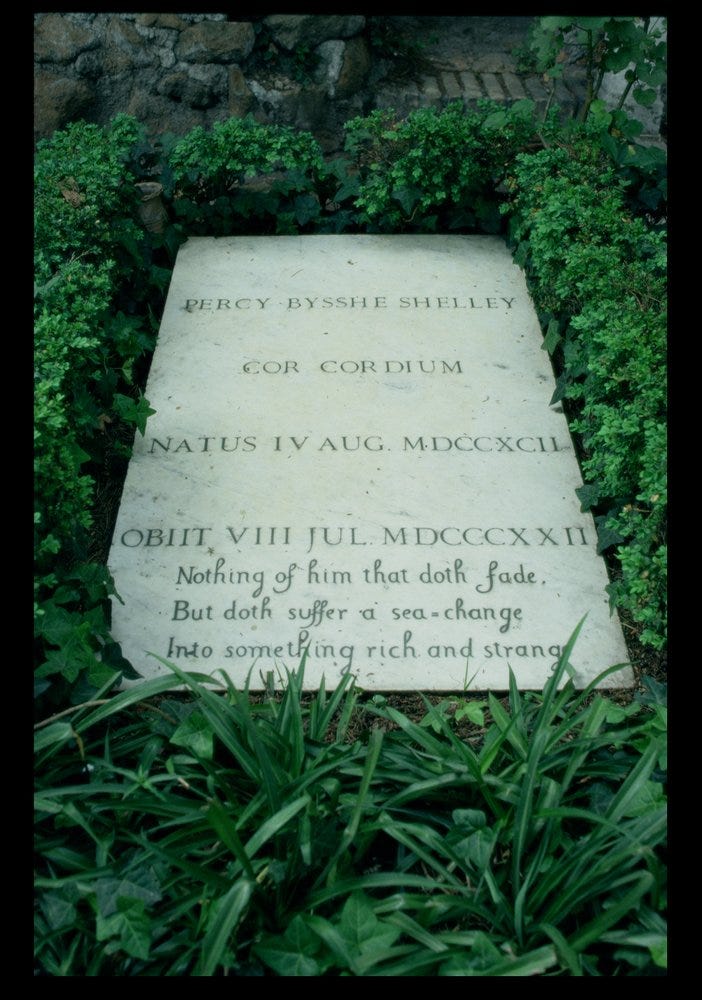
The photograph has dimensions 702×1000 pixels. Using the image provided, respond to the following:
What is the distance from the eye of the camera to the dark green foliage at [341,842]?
7.18 ft

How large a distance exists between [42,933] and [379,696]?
1.18 m

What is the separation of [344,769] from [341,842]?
249mm

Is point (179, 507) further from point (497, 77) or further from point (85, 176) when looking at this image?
point (497, 77)

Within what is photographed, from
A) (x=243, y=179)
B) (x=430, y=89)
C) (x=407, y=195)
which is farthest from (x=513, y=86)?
(x=243, y=179)

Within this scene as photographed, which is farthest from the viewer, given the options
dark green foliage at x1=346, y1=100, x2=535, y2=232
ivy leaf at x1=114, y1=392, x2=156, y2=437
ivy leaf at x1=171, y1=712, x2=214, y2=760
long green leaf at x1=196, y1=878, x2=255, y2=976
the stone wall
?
the stone wall

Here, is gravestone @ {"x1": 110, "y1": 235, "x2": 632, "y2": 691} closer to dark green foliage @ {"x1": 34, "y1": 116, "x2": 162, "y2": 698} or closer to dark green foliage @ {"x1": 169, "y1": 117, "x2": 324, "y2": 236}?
dark green foliage @ {"x1": 34, "y1": 116, "x2": 162, "y2": 698}

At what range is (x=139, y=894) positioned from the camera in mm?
2234

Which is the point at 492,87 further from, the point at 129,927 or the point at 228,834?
the point at 129,927

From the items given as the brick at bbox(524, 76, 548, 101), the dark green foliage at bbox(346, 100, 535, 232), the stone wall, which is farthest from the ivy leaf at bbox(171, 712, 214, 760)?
the brick at bbox(524, 76, 548, 101)

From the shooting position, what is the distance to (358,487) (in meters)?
3.53

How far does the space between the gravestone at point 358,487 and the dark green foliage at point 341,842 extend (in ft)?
0.99

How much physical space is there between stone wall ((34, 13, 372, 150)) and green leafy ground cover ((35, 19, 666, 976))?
1557 mm

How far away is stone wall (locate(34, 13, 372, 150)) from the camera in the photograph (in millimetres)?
5230
